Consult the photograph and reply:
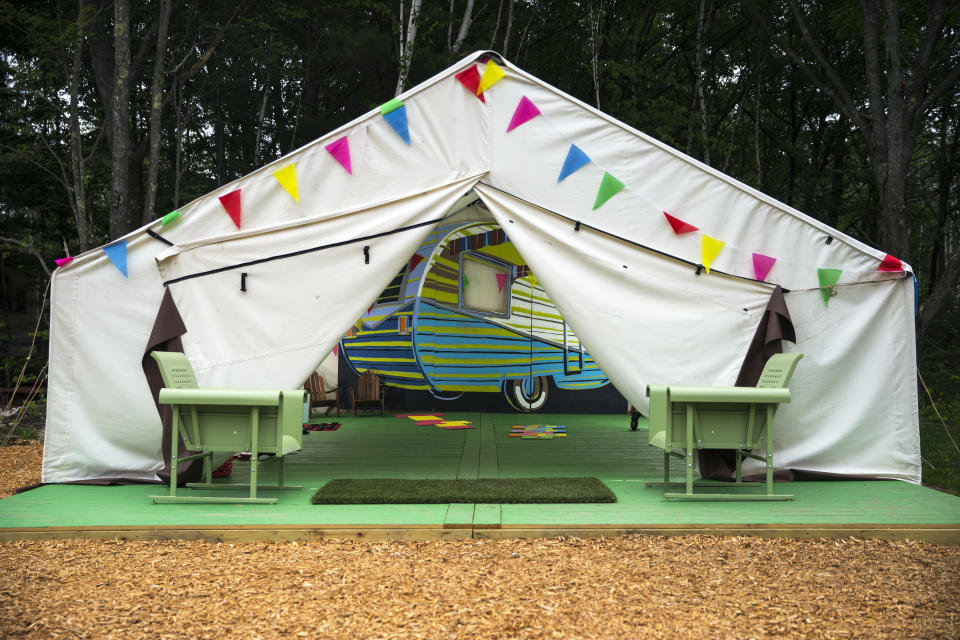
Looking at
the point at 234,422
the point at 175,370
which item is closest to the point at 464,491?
the point at 234,422

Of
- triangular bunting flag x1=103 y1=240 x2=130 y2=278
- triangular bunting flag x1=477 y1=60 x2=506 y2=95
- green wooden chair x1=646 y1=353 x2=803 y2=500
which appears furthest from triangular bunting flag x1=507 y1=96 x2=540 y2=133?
triangular bunting flag x1=103 y1=240 x2=130 y2=278

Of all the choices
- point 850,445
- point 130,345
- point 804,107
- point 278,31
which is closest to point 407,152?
point 130,345

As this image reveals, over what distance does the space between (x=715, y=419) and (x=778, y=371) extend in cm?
57

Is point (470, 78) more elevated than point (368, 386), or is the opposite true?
point (470, 78)

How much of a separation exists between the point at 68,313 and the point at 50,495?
1.18m

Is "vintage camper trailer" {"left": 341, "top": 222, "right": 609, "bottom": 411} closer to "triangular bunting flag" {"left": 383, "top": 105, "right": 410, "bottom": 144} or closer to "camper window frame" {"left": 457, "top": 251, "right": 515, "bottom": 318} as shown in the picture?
"camper window frame" {"left": 457, "top": 251, "right": 515, "bottom": 318}

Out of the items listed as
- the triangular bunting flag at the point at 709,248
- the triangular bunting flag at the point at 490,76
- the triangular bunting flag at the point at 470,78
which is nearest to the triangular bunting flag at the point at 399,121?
the triangular bunting flag at the point at 470,78

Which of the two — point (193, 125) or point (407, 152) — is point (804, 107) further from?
point (407, 152)

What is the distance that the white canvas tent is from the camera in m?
5.21

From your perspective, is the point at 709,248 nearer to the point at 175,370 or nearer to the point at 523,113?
the point at 523,113

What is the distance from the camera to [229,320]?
5.22 meters

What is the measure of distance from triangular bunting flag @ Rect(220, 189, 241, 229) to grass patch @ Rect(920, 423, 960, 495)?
213 inches

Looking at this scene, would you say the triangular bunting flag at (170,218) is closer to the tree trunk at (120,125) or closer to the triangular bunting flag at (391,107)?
the triangular bunting flag at (391,107)

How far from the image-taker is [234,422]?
15.2 feet
